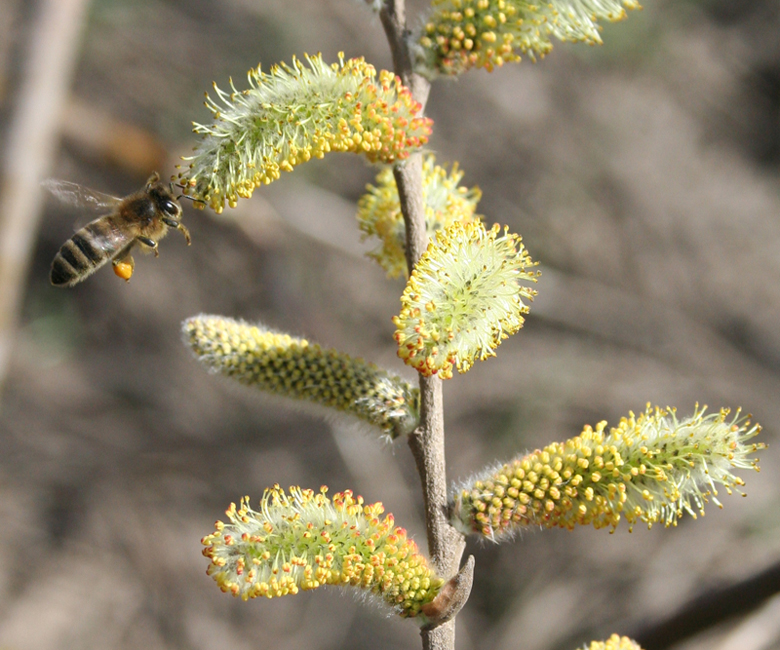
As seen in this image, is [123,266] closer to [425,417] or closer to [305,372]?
[305,372]

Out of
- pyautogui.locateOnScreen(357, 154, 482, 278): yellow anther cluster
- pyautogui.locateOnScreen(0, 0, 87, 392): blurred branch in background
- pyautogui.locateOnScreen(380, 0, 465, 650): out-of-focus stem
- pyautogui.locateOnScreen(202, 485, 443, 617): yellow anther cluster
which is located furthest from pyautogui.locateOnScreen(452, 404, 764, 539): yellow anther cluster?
pyautogui.locateOnScreen(0, 0, 87, 392): blurred branch in background

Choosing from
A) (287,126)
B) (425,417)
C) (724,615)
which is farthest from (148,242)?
(724,615)

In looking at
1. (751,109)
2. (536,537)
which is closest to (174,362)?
(536,537)

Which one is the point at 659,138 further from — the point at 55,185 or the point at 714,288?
the point at 55,185

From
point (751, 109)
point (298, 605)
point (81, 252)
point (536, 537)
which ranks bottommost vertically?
point (298, 605)

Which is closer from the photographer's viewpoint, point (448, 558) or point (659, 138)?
point (448, 558)

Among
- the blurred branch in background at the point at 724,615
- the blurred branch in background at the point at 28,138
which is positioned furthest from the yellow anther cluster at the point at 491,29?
the blurred branch in background at the point at 28,138

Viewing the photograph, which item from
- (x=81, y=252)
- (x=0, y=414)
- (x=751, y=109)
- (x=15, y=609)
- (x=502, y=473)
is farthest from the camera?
(x=751, y=109)
